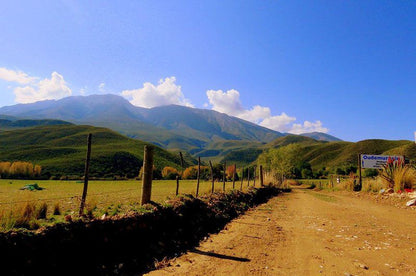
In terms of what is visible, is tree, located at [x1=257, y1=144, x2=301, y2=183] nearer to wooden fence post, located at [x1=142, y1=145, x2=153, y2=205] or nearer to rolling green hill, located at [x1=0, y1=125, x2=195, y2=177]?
rolling green hill, located at [x1=0, y1=125, x2=195, y2=177]

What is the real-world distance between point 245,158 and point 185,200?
175 m

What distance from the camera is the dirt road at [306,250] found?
15.4ft

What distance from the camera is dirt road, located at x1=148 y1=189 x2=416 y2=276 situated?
4699 millimetres

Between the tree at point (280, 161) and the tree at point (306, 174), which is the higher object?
the tree at point (280, 161)

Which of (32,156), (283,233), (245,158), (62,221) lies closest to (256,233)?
(283,233)

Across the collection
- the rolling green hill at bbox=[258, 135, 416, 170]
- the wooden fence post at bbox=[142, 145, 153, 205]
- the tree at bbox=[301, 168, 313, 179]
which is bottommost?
the tree at bbox=[301, 168, 313, 179]

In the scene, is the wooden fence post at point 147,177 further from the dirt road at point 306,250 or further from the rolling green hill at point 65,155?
the rolling green hill at point 65,155

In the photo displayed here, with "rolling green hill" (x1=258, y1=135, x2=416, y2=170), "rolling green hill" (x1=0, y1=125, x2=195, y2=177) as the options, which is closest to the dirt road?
"rolling green hill" (x1=0, y1=125, x2=195, y2=177)

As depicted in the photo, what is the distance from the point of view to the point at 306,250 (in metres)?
5.75

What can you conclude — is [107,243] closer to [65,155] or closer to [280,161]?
[280,161]

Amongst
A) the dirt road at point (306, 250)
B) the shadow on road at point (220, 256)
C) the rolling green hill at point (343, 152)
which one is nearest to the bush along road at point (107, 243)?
the shadow on road at point (220, 256)

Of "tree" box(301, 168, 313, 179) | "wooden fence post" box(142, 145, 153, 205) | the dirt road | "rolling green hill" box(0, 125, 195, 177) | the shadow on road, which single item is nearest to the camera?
the dirt road

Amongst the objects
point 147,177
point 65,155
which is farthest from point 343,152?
point 147,177

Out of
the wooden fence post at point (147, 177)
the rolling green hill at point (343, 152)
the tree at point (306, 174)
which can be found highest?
the rolling green hill at point (343, 152)
